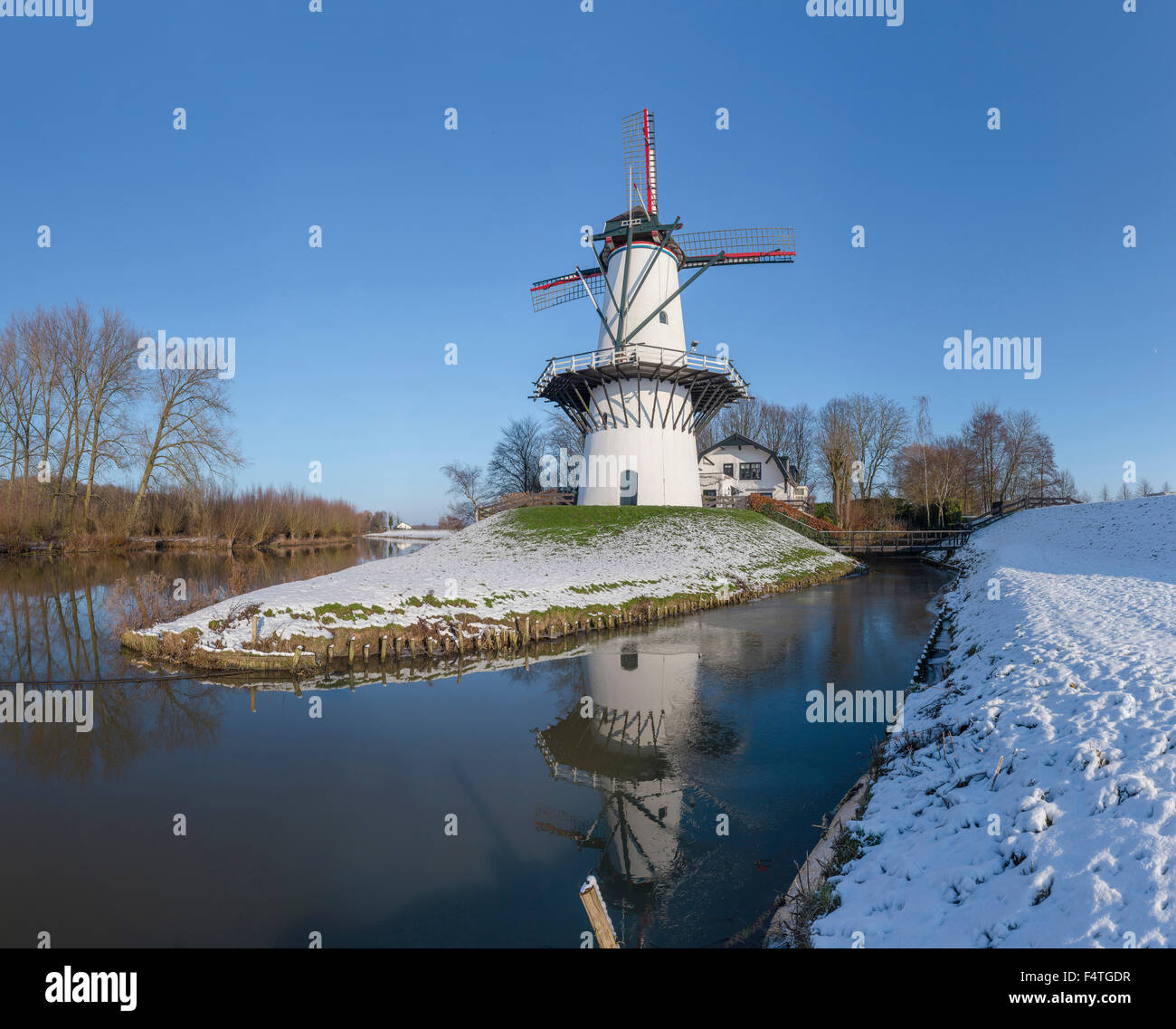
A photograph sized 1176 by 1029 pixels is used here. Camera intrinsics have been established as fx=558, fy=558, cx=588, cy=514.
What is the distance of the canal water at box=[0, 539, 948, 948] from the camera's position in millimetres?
5105

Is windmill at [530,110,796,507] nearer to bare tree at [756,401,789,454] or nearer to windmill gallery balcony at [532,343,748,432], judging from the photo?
windmill gallery balcony at [532,343,748,432]

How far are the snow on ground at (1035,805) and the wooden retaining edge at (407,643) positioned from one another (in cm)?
984

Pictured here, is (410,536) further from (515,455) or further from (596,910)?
(596,910)

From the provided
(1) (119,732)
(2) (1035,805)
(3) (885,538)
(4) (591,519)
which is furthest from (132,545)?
(3) (885,538)

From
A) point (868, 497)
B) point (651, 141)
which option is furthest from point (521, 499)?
point (868, 497)

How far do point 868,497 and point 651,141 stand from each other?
42.1 m

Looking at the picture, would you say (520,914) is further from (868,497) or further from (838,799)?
(868,497)

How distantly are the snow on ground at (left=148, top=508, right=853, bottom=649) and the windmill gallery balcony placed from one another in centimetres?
574

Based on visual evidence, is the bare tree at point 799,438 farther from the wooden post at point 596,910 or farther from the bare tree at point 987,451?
the wooden post at point 596,910

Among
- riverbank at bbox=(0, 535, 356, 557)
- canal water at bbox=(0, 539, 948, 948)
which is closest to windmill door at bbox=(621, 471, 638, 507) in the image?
canal water at bbox=(0, 539, 948, 948)

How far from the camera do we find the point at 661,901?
5.21 metres

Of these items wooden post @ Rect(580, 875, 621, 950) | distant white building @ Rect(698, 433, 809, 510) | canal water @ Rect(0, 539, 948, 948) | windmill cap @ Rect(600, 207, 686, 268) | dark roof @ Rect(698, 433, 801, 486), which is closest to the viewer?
wooden post @ Rect(580, 875, 621, 950)

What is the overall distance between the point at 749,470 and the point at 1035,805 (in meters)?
49.8
